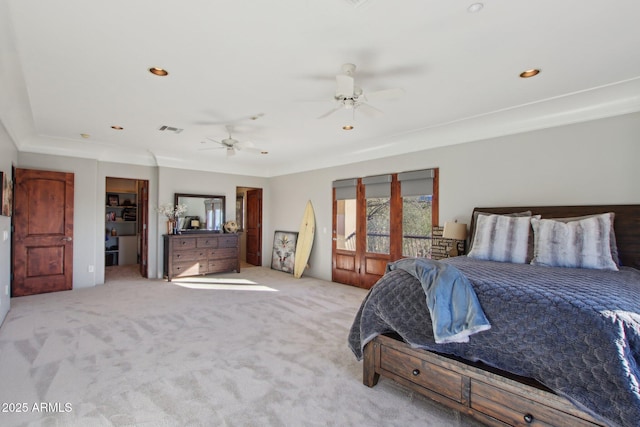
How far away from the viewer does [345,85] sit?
261cm

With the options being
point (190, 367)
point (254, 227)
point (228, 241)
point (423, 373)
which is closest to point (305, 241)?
point (228, 241)

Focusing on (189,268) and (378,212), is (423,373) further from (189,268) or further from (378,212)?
(189,268)

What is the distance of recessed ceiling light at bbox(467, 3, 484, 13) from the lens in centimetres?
195

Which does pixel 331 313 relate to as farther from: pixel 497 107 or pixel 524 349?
pixel 497 107

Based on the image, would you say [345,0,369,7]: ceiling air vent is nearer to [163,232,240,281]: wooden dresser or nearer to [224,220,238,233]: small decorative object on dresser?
[163,232,240,281]: wooden dresser

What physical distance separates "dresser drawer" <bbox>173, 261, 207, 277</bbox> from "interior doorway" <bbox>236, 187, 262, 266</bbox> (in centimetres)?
170

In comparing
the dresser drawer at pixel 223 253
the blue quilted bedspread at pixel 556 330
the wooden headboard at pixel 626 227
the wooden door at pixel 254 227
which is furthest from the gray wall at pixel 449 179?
the blue quilted bedspread at pixel 556 330

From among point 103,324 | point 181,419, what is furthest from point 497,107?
point 103,324

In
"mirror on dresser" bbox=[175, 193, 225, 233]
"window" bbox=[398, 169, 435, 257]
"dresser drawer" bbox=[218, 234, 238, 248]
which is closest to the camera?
"window" bbox=[398, 169, 435, 257]

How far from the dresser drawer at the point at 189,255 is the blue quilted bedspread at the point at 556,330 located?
518cm

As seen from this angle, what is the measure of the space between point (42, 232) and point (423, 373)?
6.16 meters

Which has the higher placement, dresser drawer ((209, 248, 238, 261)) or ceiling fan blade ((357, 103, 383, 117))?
ceiling fan blade ((357, 103, 383, 117))

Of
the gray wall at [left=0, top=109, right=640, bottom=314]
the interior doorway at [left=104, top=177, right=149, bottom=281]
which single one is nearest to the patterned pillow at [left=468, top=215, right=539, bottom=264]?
the gray wall at [left=0, top=109, right=640, bottom=314]

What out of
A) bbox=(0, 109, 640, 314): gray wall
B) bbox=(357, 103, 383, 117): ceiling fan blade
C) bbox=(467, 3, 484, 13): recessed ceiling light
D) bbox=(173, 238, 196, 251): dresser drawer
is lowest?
bbox=(173, 238, 196, 251): dresser drawer
